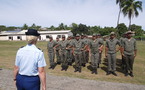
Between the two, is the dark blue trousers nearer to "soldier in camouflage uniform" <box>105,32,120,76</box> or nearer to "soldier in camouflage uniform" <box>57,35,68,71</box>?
"soldier in camouflage uniform" <box>105,32,120,76</box>

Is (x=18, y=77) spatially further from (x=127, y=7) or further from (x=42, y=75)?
(x=127, y=7)

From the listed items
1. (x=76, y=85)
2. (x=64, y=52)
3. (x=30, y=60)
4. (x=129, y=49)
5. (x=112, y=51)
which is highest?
(x=30, y=60)

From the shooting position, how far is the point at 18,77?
2414 millimetres

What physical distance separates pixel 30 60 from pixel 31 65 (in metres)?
0.09

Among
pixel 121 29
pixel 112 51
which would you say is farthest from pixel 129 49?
pixel 121 29

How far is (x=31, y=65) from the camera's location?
2.29 m

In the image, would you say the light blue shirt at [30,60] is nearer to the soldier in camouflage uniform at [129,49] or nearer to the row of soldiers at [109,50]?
the row of soldiers at [109,50]

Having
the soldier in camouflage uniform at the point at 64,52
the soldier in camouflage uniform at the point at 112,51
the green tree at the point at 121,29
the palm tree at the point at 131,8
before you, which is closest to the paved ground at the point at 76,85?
the soldier in camouflage uniform at the point at 112,51

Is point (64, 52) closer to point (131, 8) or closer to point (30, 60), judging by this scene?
point (30, 60)

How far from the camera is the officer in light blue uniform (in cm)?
227

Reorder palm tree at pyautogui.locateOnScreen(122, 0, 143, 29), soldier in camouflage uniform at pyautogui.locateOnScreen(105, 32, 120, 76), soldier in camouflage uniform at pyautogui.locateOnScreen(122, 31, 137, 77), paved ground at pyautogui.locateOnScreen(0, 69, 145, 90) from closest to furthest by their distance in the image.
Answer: paved ground at pyautogui.locateOnScreen(0, 69, 145, 90)
soldier in camouflage uniform at pyautogui.locateOnScreen(122, 31, 137, 77)
soldier in camouflage uniform at pyautogui.locateOnScreen(105, 32, 120, 76)
palm tree at pyautogui.locateOnScreen(122, 0, 143, 29)

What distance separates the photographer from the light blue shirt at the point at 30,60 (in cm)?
226

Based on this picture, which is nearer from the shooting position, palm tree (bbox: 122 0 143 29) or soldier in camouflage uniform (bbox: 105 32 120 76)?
soldier in camouflage uniform (bbox: 105 32 120 76)

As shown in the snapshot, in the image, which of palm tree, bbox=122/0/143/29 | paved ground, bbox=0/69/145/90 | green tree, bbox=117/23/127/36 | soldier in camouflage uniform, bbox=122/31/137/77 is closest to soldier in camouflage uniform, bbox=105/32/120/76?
soldier in camouflage uniform, bbox=122/31/137/77
